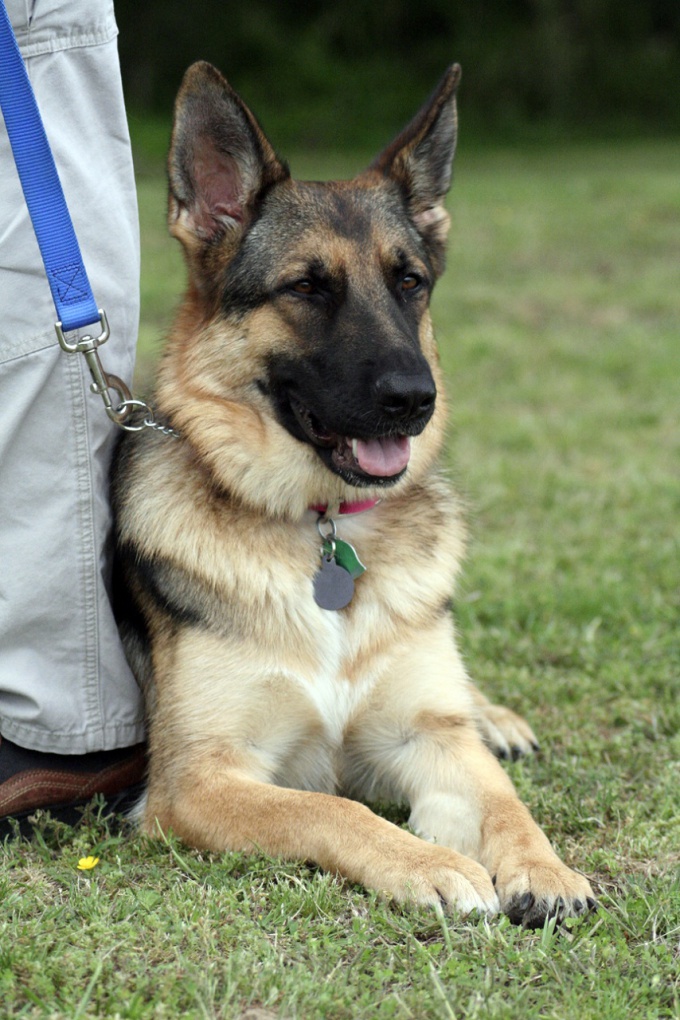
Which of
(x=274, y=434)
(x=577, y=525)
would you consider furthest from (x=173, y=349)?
(x=577, y=525)

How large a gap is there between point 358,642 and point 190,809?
67 centimetres

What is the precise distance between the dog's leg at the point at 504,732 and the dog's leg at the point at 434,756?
0.39 metres

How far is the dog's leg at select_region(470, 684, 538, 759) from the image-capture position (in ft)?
13.0

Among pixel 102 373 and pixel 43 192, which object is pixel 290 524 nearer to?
pixel 102 373

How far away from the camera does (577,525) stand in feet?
19.9

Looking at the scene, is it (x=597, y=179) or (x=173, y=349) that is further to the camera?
(x=597, y=179)

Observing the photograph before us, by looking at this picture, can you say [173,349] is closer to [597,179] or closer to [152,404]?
[152,404]

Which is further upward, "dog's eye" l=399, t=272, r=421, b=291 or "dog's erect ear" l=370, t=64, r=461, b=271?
"dog's erect ear" l=370, t=64, r=461, b=271

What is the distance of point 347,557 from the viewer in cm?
350

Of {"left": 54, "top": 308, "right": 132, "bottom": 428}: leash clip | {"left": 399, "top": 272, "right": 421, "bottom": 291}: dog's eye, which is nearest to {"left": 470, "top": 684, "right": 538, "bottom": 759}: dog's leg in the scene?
{"left": 399, "top": 272, "right": 421, "bottom": 291}: dog's eye

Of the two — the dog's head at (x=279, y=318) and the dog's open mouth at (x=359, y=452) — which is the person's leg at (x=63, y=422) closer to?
the dog's head at (x=279, y=318)

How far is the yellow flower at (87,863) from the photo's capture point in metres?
3.09

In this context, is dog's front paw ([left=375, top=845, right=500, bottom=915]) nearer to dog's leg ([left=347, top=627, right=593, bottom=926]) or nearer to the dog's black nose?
dog's leg ([left=347, top=627, right=593, bottom=926])

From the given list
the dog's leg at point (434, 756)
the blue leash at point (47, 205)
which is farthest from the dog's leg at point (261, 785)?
the blue leash at point (47, 205)
